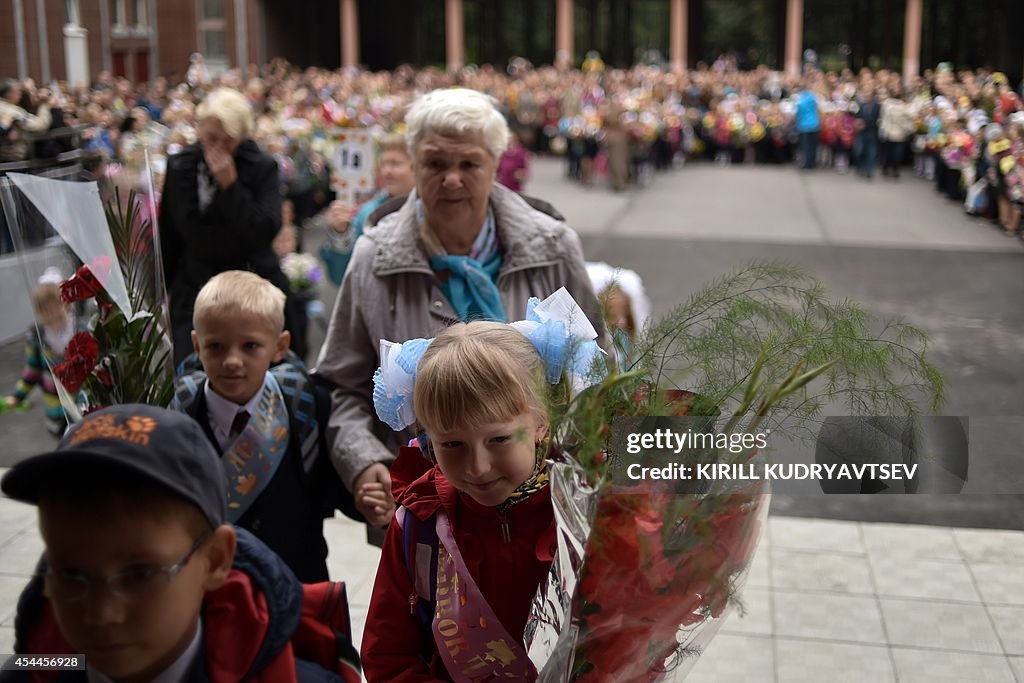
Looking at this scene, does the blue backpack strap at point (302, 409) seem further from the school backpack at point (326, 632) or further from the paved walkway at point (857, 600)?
the school backpack at point (326, 632)

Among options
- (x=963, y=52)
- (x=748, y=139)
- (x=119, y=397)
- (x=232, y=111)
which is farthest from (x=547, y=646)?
(x=963, y=52)

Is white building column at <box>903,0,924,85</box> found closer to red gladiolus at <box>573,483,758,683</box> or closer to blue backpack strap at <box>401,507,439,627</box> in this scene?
blue backpack strap at <box>401,507,439,627</box>

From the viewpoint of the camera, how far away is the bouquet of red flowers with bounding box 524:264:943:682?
5.23 feet

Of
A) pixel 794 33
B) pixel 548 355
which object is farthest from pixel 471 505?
pixel 794 33

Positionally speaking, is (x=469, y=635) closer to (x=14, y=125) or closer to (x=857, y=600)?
(x=857, y=600)

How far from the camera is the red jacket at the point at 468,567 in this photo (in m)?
2.11

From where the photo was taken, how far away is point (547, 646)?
1.78 m

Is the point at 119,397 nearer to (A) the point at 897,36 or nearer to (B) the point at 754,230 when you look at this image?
(B) the point at 754,230

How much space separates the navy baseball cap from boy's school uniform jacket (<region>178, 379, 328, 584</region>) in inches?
60.5

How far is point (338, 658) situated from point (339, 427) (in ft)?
4.20

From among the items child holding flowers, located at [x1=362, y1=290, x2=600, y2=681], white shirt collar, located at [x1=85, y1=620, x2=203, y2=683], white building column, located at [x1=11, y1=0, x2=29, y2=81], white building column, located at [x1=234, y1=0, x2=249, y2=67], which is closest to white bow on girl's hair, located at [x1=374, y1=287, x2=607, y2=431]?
child holding flowers, located at [x1=362, y1=290, x2=600, y2=681]

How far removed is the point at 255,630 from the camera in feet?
5.53

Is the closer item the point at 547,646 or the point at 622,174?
the point at 547,646

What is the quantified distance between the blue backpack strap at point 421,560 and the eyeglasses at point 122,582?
69 centimetres
